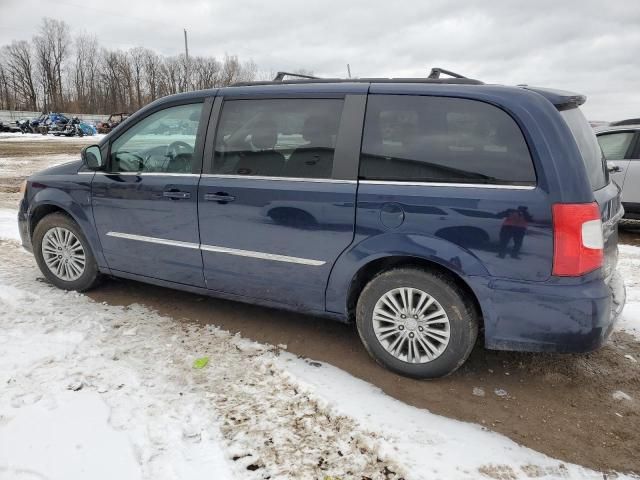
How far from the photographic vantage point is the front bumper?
2650 mm

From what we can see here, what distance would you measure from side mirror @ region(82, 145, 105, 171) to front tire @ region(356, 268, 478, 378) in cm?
252

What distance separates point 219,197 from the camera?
11.5 feet

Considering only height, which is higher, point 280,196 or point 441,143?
point 441,143

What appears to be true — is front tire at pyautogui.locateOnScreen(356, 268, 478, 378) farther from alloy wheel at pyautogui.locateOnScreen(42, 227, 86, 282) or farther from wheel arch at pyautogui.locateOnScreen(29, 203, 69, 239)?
wheel arch at pyautogui.locateOnScreen(29, 203, 69, 239)

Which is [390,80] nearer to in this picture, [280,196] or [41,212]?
[280,196]

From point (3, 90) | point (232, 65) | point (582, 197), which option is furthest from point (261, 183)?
point (3, 90)

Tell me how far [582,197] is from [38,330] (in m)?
3.73

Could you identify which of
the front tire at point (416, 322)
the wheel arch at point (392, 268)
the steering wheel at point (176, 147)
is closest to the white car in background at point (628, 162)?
the wheel arch at point (392, 268)

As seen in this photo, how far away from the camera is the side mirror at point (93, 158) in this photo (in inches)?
161

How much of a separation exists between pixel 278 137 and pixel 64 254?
2.43m

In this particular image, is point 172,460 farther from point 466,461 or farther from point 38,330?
point 38,330

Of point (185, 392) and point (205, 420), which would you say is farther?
point (185, 392)

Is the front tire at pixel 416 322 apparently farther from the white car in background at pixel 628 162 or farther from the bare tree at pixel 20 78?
the bare tree at pixel 20 78

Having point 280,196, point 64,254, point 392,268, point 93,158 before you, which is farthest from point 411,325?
point 64,254
